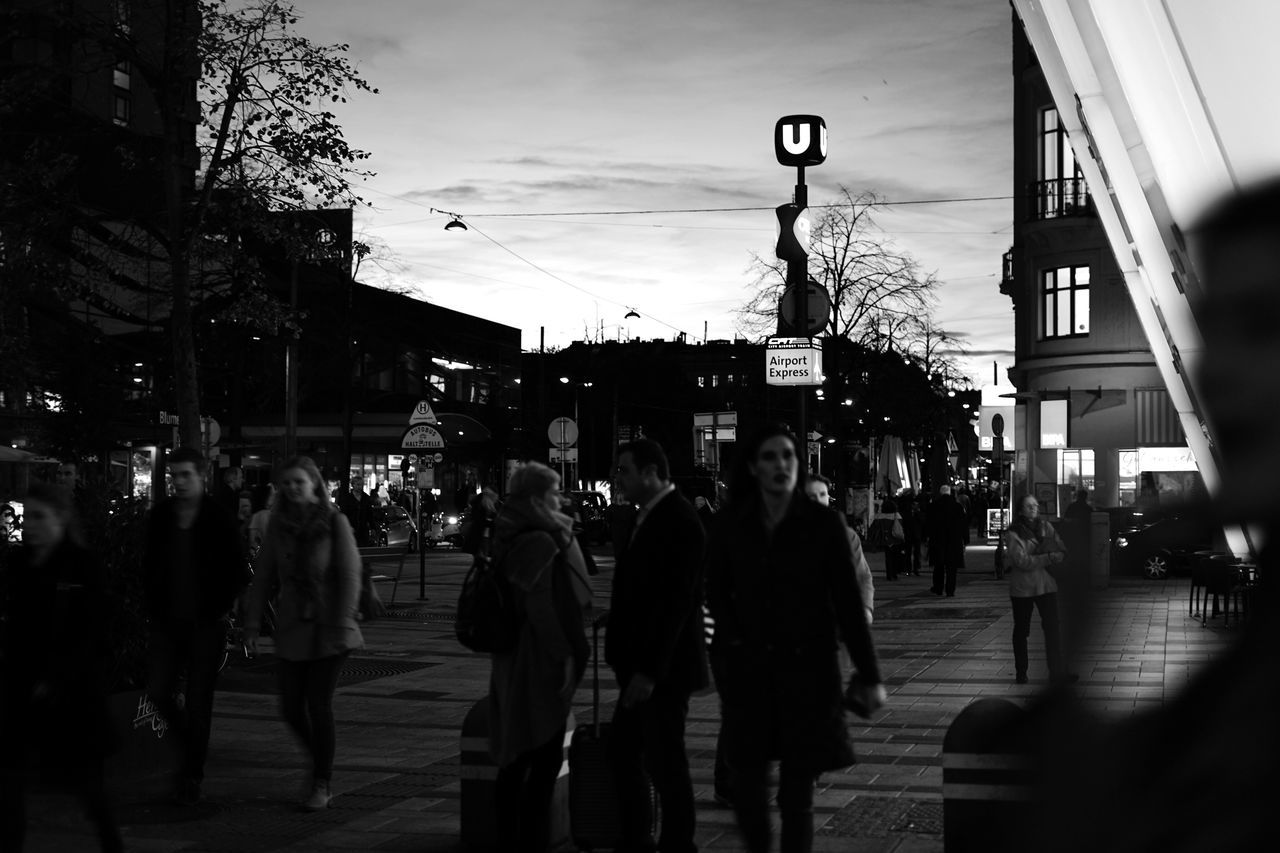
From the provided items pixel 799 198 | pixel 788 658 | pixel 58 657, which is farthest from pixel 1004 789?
pixel 799 198

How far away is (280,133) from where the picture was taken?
17.9 metres

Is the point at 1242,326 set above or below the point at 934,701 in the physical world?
above

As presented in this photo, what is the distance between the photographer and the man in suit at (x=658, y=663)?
607 cm

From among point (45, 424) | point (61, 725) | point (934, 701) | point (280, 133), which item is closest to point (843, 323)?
point (45, 424)

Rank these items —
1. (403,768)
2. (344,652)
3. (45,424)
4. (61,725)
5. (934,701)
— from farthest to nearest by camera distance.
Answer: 1. (45,424)
2. (934,701)
3. (403,768)
4. (344,652)
5. (61,725)

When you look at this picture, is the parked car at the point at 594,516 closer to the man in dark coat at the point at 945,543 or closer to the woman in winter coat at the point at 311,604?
the man in dark coat at the point at 945,543

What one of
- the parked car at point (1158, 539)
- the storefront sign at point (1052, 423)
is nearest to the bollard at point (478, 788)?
the parked car at point (1158, 539)

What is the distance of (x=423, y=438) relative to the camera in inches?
930

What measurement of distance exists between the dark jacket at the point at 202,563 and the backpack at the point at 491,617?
2278 millimetres

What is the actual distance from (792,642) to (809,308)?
32.3ft

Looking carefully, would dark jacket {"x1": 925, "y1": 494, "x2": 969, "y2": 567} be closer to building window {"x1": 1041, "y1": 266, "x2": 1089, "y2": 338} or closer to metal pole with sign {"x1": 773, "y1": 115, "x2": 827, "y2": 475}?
metal pole with sign {"x1": 773, "y1": 115, "x2": 827, "y2": 475}

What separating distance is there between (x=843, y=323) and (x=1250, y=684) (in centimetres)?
4897

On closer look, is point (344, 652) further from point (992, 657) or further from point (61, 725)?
point (992, 657)

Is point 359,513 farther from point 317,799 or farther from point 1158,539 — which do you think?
point 1158,539
